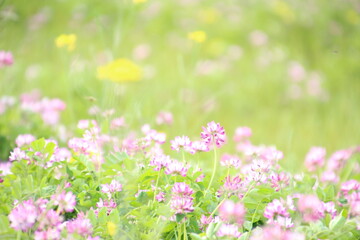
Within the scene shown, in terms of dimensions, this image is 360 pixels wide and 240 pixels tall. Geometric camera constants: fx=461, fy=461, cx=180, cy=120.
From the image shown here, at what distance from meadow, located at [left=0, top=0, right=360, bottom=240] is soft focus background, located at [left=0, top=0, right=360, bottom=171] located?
0.06 feet

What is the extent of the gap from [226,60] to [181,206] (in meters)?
3.61

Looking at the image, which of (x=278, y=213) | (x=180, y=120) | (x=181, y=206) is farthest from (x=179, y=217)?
(x=180, y=120)

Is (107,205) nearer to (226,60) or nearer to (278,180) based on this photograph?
(278,180)

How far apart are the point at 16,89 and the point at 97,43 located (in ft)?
5.63

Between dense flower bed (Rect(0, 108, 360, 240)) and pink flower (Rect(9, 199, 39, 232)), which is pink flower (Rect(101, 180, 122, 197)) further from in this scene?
pink flower (Rect(9, 199, 39, 232))

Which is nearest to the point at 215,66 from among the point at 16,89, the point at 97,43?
the point at 97,43

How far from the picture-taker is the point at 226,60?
4570mm

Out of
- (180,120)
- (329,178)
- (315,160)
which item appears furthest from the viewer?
(180,120)

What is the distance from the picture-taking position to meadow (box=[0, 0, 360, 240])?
1.13 meters

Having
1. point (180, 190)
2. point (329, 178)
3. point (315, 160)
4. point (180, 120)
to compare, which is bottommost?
point (180, 190)

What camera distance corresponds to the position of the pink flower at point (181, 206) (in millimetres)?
1071

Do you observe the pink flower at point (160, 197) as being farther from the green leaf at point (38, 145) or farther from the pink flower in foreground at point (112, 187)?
the green leaf at point (38, 145)

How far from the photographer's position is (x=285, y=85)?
14.0 feet

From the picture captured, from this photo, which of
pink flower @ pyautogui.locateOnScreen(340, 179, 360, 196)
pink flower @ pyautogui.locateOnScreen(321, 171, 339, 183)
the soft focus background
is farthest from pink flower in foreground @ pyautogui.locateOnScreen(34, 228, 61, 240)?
the soft focus background
